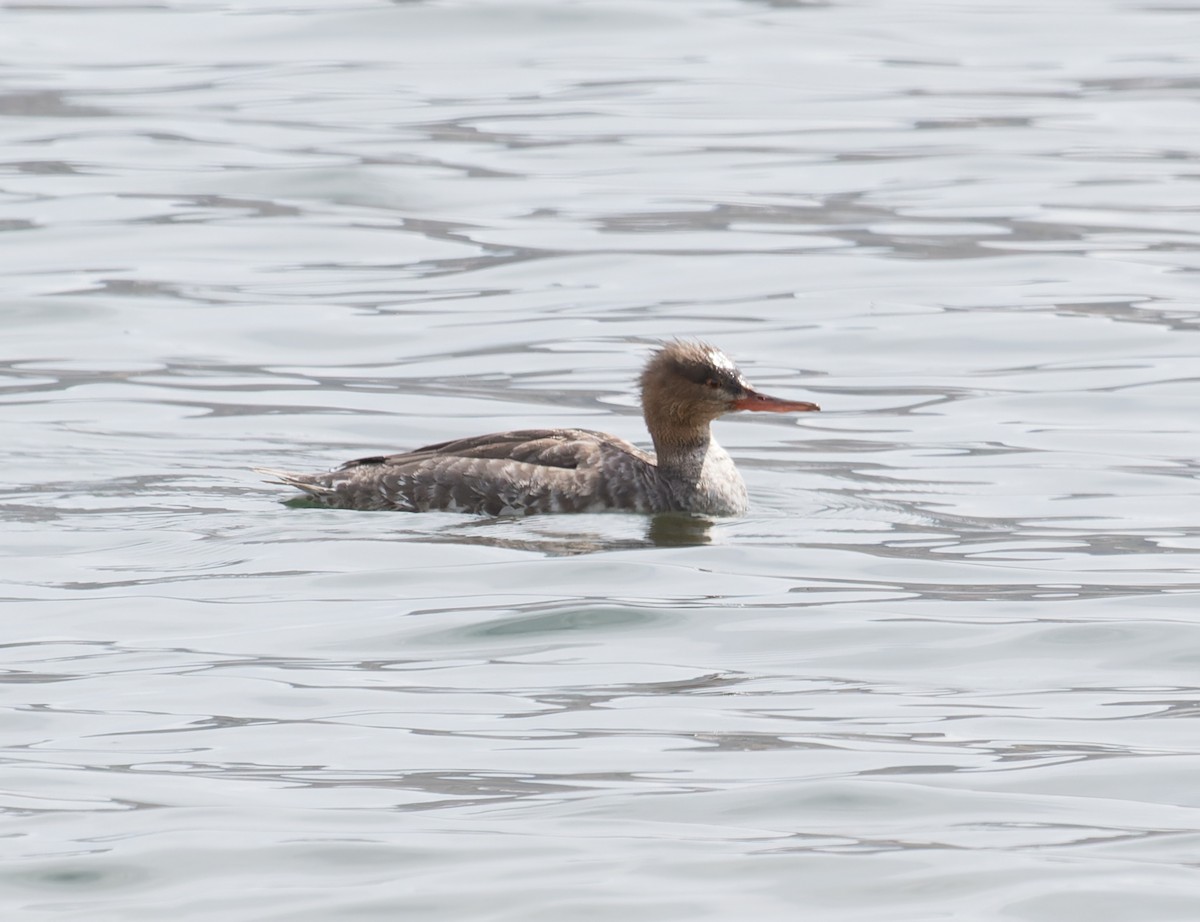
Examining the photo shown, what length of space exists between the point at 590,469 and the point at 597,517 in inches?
8.9

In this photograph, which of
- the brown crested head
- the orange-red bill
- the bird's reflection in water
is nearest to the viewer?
the bird's reflection in water

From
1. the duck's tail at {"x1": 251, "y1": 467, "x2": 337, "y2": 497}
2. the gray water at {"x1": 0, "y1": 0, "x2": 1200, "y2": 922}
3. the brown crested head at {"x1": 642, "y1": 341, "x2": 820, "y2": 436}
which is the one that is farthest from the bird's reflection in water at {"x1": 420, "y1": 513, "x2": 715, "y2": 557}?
the duck's tail at {"x1": 251, "y1": 467, "x2": 337, "y2": 497}

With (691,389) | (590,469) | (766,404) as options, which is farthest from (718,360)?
(590,469)

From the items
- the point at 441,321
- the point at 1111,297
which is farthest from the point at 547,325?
the point at 1111,297

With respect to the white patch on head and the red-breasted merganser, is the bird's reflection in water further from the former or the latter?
the white patch on head

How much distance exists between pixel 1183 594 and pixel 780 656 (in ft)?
6.00

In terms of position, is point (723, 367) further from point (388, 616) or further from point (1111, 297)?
point (1111, 297)

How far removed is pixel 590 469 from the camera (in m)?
12.2

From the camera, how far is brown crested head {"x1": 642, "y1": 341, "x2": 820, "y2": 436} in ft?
40.9

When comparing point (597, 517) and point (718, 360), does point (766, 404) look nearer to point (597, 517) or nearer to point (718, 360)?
point (718, 360)

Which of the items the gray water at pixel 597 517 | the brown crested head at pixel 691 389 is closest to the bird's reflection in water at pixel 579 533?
the gray water at pixel 597 517

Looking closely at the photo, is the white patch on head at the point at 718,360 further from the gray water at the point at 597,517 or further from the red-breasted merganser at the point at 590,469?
the gray water at the point at 597,517

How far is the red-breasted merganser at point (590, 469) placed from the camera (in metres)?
12.1

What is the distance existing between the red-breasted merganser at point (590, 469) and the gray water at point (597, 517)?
0.56 ft
